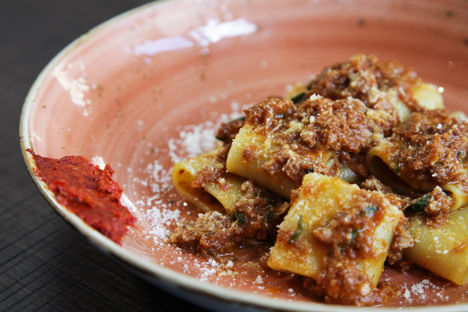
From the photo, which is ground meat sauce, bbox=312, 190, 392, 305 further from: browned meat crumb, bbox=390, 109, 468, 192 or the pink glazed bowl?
browned meat crumb, bbox=390, 109, 468, 192

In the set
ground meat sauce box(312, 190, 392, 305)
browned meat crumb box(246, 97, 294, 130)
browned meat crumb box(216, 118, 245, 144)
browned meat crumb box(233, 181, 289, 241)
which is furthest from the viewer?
browned meat crumb box(216, 118, 245, 144)

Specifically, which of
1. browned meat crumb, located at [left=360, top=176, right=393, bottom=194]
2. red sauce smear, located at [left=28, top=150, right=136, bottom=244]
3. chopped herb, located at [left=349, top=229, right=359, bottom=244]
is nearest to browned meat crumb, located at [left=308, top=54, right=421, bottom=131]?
browned meat crumb, located at [left=360, top=176, right=393, bottom=194]

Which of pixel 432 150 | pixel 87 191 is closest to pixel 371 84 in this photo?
pixel 432 150

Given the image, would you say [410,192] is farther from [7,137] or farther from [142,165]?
[7,137]

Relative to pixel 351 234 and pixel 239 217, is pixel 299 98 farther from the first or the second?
pixel 351 234

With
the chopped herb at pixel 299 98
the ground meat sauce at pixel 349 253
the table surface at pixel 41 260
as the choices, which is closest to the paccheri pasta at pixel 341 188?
the ground meat sauce at pixel 349 253

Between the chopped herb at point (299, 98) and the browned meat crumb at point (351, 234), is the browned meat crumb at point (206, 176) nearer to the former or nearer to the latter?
the chopped herb at point (299, 98)
